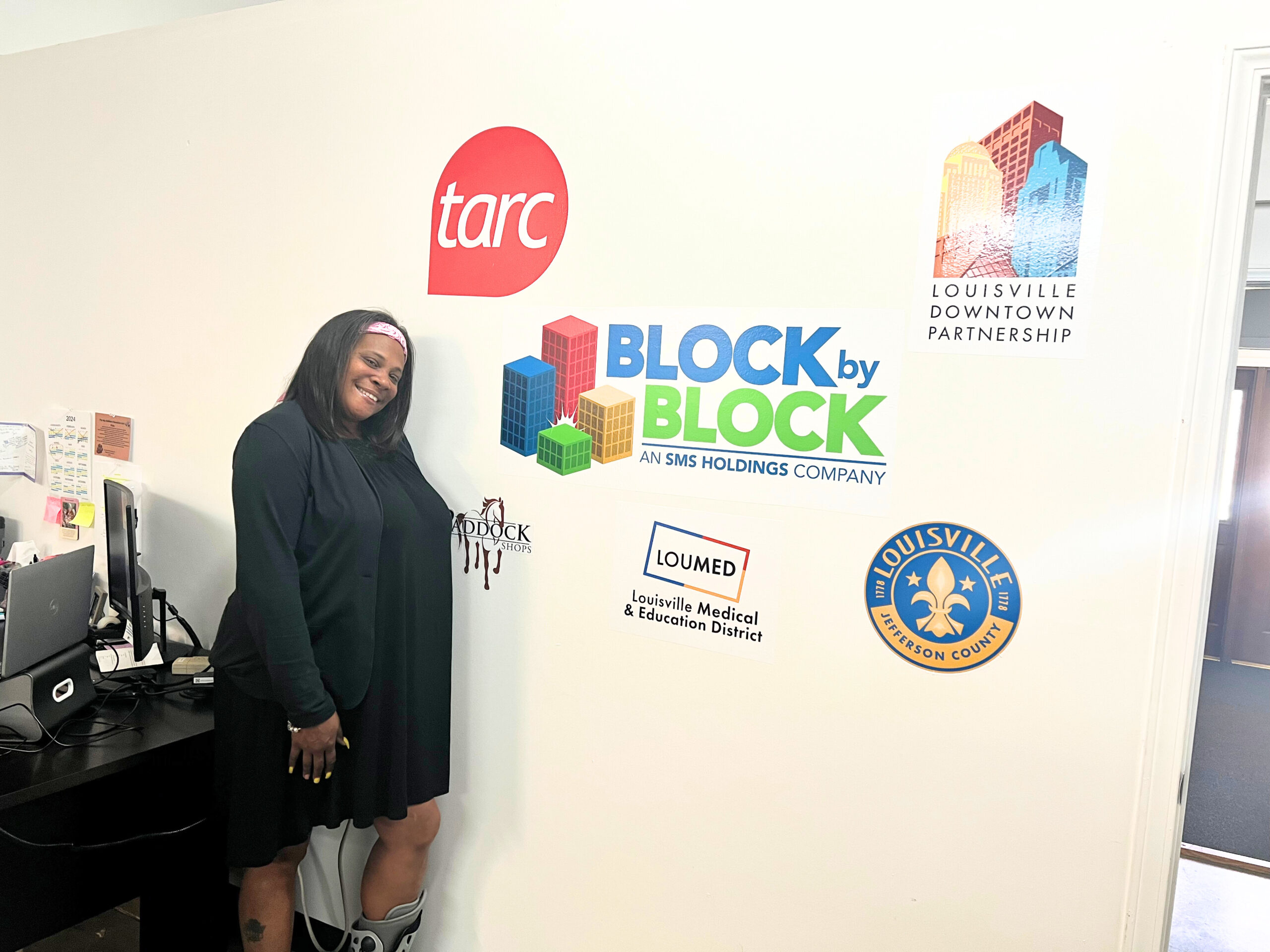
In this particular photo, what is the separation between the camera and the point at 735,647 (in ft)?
5.52

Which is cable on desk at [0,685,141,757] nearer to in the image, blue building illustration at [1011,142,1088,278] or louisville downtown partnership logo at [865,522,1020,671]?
louisville downtown partnership logo at [865,522,1020,671]

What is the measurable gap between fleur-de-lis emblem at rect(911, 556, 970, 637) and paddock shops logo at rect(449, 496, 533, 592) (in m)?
0.87

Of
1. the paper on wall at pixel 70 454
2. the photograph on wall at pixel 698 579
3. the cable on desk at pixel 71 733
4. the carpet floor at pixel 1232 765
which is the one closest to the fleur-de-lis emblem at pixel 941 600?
the photograph on wall at pixel 698 579

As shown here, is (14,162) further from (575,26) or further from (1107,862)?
(1107,862)

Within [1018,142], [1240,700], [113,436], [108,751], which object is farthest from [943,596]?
[1240,700]

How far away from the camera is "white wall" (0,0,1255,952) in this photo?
4.58ft

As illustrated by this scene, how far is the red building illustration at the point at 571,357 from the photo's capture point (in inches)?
70.0

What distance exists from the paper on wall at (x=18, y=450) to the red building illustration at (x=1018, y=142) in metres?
2.95

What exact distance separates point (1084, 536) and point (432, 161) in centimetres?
162

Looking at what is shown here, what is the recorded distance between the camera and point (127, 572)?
6.50 feet

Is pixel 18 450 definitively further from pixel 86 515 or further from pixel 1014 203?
pixel 1014 203

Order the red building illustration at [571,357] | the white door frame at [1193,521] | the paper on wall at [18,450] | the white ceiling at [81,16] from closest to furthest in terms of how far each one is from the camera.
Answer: the white door frame at [1193,521] < the red building illustration at [571,357] < the paper on wall at [18,450] < the white ceiling at [81,16]

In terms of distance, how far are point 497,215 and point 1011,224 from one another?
1087 mm

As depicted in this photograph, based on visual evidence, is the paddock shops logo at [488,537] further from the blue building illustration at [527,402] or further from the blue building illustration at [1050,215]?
the blue building illustration at [1050,215]
